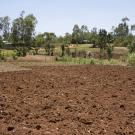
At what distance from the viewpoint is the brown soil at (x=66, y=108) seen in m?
6.83

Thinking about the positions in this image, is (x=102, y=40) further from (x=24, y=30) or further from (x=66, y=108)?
(x=66, y=108)

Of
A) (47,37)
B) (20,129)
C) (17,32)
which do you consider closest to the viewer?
(20,129)

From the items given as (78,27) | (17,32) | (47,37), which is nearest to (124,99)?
(47,37)

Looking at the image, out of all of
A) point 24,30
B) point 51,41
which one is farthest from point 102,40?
point 24,30

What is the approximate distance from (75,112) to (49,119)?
0.91 m

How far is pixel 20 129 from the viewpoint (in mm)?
6598

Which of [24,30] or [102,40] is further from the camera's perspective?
[24,30]

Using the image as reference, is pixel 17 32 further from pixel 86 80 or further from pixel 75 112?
pixel 75 112

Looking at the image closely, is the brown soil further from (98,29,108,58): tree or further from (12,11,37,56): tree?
(12,11,37,56): tree

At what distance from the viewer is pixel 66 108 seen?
8562 millimetres

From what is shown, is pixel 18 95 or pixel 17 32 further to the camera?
pixel 17 32

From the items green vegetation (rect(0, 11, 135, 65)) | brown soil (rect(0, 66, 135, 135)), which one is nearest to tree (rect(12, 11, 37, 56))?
green vegetation (rect(0, 11, 135, 65))

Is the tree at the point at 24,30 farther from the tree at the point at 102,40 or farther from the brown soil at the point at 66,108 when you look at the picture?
the brown soil at the point at 66,108

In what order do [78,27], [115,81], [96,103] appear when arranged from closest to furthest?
[96,103]
[115,81]
[78,27]
